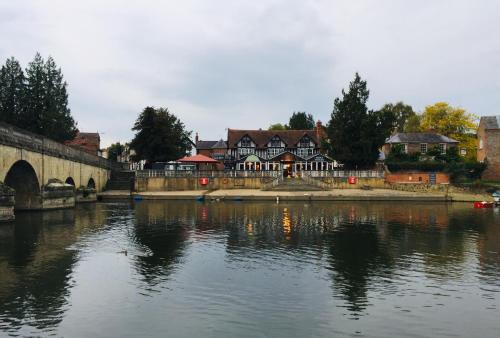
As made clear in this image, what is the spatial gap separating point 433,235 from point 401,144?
56087 mm

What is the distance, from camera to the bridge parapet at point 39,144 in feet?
131

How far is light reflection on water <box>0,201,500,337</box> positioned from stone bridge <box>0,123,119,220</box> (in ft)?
23.4

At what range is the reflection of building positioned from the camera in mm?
96938

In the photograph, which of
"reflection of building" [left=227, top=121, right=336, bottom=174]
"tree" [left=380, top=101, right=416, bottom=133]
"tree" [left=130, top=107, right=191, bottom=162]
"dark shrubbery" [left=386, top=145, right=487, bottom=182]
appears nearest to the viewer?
"dark shrubbery" [left=386, top=145, right=487, bottom=182]

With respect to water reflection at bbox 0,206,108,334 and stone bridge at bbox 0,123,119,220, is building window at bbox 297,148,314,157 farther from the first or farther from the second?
water reflection at bbox 0,206,108,334

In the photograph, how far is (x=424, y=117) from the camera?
109 metres

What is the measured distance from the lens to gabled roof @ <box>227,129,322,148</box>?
102188mm

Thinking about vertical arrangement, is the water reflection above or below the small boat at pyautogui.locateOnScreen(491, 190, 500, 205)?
below

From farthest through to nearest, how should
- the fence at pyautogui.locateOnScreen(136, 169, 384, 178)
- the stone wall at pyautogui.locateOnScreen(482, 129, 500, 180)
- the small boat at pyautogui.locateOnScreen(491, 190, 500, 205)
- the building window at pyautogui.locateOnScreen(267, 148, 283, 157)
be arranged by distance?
the building window at pyautogui.locateOnScreen(267, 148, 283, 157), the stone wall at pyautogui.locateOnScreen(482, 129, 500, 180), the fence at pyautogui.locateOnScreen(136, 169, 384, 178), the small boat at pyautogui.locateOnScreen(491, 190, 500, 205)

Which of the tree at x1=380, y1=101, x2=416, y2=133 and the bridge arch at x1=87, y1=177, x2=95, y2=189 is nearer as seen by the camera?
the bridge arch at x1=87, y1=177, x2=95, y2=189

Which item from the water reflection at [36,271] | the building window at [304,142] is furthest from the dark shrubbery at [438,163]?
the water reflection at [36,271]

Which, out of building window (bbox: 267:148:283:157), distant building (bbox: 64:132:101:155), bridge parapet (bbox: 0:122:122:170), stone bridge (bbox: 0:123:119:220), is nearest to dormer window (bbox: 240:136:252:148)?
building window (bbox: 267:148:283:157)

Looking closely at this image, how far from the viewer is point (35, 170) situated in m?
45.8

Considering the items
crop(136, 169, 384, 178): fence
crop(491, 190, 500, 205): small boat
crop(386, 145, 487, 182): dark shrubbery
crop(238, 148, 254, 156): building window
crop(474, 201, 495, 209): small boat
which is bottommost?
crop(474, 201, 495, 209): small boat
